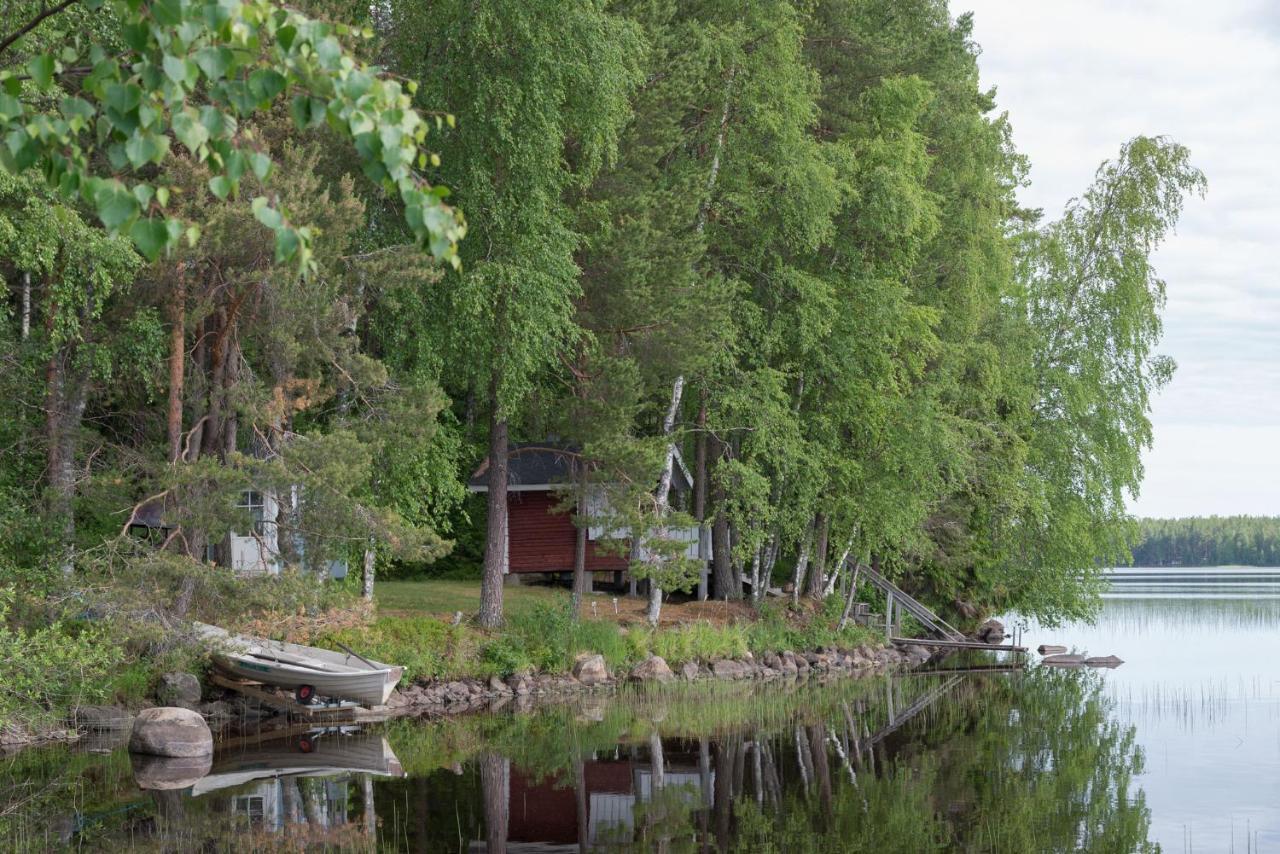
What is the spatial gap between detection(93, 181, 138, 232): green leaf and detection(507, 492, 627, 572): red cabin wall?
88.3 feet

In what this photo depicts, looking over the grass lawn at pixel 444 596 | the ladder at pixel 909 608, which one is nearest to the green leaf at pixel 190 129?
the grass lawn at pixel 444 596

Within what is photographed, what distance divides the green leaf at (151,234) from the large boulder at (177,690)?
16.5 meters

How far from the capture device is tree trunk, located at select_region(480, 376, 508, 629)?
24.2 m

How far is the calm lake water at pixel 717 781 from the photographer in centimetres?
1275

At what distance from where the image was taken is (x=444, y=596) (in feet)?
94.8

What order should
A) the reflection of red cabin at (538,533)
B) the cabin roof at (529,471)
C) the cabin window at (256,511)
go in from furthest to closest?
the reflection of red cabin at (538,533) < the cabin roof at (529,471) < the cabin window at (256,511)

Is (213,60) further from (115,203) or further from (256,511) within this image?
(256,511)

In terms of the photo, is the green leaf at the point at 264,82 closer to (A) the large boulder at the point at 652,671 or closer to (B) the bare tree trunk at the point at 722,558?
(A) the large boulder at the point at 652,671

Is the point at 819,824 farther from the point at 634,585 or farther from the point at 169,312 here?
the point at 634,585

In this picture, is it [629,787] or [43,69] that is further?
[629,787]

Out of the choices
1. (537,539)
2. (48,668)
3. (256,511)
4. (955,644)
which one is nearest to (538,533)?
(537,539)

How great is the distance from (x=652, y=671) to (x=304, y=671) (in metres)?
7.78

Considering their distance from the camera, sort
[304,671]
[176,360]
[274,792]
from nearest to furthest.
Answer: [274,792] → [176,360] → [304,671]

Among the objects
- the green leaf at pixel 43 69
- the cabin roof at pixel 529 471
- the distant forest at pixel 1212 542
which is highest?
the green leaf at pixel 43 69
